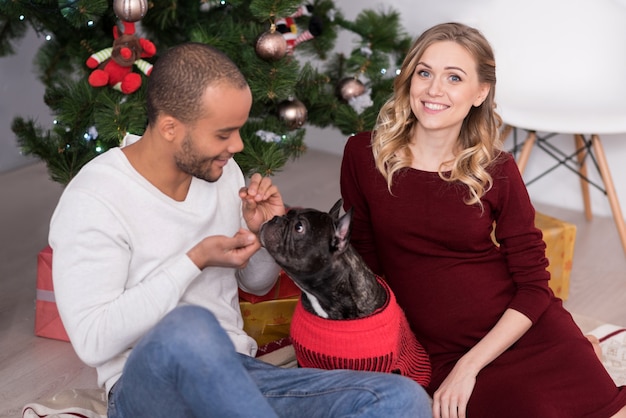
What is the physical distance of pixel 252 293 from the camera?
2.11 metres

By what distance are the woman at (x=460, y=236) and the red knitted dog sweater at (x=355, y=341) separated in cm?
18

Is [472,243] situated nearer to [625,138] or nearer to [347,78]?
[347,78]

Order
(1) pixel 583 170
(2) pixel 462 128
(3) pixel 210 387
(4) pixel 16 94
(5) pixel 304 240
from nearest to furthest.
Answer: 1. (3) pixel 210 387
2. (5) pixel 304 240
3. (2) pixel 462 128
4. (1) pixel 583 170
5. (4) pixel 16 94

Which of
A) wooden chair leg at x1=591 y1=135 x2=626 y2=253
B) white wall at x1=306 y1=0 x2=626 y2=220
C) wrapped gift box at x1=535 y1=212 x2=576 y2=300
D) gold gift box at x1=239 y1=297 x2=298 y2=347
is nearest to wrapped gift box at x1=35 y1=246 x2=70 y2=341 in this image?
gold gift box at x1=239 y1=297 x2=298 y2=347

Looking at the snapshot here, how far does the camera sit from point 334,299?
1732mm

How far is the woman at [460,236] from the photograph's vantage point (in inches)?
74.9

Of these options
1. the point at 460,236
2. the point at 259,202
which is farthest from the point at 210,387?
the point at 460,236

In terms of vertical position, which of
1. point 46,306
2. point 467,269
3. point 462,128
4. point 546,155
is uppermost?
point 462,128

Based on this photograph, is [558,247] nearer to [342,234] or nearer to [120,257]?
[342,234]

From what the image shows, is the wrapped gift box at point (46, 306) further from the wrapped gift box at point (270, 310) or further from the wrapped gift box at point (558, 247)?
the wrapped gift box at point (558, 247)

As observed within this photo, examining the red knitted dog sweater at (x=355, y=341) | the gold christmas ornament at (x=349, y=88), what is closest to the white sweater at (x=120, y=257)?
the red knitted dog sweater at (x=355, y=341)

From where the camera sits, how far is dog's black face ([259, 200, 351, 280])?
1.68 meters

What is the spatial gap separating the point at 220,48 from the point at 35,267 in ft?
3.52

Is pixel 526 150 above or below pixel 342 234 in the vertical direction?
below
